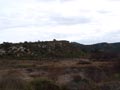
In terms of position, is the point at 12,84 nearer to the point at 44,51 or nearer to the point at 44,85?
the point at 44,85

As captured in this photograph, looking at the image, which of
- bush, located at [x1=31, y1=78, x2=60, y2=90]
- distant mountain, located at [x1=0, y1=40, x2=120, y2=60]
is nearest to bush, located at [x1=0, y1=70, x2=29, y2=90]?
bush, located at [x1=31, y1=78, x2=60, y2=90]

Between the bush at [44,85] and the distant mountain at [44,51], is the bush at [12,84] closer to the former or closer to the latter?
the bush at [44,85]

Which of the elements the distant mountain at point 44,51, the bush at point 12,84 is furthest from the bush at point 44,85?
the distant mountain at point 44,51

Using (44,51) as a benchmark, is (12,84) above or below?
below

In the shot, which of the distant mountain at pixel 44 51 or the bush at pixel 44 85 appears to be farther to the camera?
the distant mountain at pixel 44 51

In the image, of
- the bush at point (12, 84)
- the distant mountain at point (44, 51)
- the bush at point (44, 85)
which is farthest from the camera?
the distant mountain at point (44, 51)

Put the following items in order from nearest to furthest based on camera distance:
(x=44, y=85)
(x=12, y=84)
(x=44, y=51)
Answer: (x=12, y=84)
(x=44, y=85)
(x=44, y=51)

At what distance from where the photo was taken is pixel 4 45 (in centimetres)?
6762

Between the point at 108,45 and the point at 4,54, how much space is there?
36355 mm

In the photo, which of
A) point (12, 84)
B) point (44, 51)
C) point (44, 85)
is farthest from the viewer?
point (44, 51)

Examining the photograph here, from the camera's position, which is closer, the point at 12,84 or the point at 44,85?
the point at 12,84

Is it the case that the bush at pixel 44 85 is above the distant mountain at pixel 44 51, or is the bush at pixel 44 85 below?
below

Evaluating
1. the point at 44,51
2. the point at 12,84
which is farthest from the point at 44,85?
the point at 44,51

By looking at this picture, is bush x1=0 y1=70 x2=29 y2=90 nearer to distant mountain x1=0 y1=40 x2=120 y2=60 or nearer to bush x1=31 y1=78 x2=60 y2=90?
bush x1=31 y1=78 x2=60 y2=90
